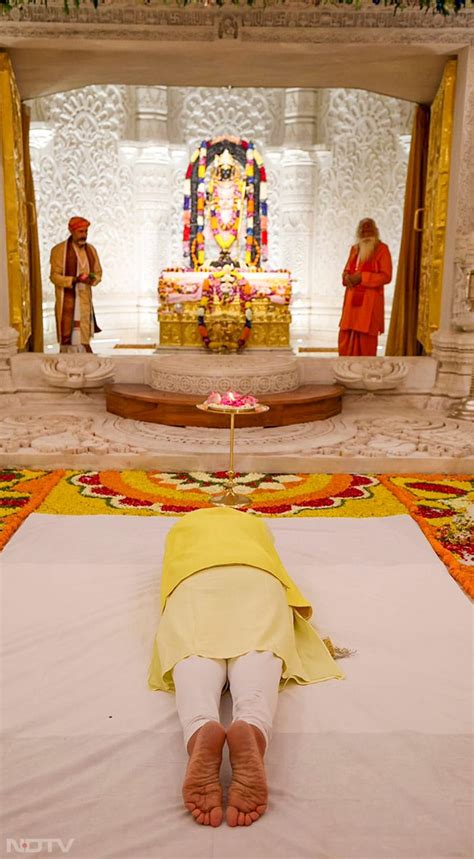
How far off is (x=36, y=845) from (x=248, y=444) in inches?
156

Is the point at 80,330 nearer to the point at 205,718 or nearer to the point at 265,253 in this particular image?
the point at 265,253

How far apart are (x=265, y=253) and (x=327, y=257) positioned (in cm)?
93

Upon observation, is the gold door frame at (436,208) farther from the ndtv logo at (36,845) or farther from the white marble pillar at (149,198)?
the ndtv logo at (36,845)

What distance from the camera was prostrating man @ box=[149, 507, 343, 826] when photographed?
1.86 metres

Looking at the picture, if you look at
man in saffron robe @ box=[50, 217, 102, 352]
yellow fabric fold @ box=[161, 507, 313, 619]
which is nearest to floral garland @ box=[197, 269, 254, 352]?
man in saffron robe @ box=[50, 217, 102, 352]

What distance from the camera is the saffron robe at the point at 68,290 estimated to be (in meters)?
7.73

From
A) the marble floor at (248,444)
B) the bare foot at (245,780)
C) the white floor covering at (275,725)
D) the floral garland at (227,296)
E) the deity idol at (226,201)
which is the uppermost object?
the deity idol at (226,201)

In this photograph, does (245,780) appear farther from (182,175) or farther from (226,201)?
(182,175)

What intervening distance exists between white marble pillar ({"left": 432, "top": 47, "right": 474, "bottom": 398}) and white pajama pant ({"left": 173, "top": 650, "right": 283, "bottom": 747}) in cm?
516

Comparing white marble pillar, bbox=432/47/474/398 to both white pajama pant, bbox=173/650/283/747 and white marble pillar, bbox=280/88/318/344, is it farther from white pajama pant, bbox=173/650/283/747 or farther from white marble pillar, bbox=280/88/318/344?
white pajama pant, bbox=173/650/283/747

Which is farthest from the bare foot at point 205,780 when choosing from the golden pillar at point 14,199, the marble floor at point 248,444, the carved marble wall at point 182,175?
the carved marble wall at point 182,175

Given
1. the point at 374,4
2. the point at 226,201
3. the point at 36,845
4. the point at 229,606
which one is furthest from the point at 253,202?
the point at 36,845

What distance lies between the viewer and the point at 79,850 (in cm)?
176

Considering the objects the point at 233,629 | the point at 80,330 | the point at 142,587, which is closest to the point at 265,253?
the point at 80,330
